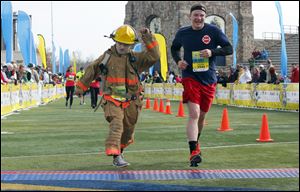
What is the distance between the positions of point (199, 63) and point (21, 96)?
48.6 feet

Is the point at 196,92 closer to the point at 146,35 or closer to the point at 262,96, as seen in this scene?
the point at 146,35

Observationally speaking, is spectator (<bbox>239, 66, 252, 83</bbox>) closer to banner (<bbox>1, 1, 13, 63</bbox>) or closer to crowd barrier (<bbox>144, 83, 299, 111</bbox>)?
crowd barrier (<bbox>144, 83, 299, 111</bbox>)

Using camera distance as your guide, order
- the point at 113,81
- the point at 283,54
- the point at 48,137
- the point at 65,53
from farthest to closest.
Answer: the point at 65,53 < the point at 283,54 < the point at 48,137 < the point at 113,81

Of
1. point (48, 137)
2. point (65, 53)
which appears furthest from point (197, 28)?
point (65, 53)

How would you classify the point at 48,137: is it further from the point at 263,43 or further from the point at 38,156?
the point at 263,43

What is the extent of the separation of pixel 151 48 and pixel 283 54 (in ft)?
60.4

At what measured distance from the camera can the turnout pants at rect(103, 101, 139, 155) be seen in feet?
20.2

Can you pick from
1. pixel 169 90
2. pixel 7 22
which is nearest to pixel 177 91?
pixel 169 90

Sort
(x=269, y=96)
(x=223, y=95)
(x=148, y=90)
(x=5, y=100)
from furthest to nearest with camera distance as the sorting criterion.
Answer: (x=148, y=90) < (x=223, y=95) < (x=269, y=96) < (x=5, y=100)

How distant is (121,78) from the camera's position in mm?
6305

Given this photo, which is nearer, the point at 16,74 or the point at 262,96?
the point at 16,74

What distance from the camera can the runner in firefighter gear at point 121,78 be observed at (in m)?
6.25

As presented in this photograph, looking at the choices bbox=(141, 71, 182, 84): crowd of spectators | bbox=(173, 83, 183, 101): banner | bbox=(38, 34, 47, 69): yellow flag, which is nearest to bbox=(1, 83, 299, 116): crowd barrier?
bbox=(173, 83, 183, 101): banner

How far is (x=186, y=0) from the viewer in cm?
5406
